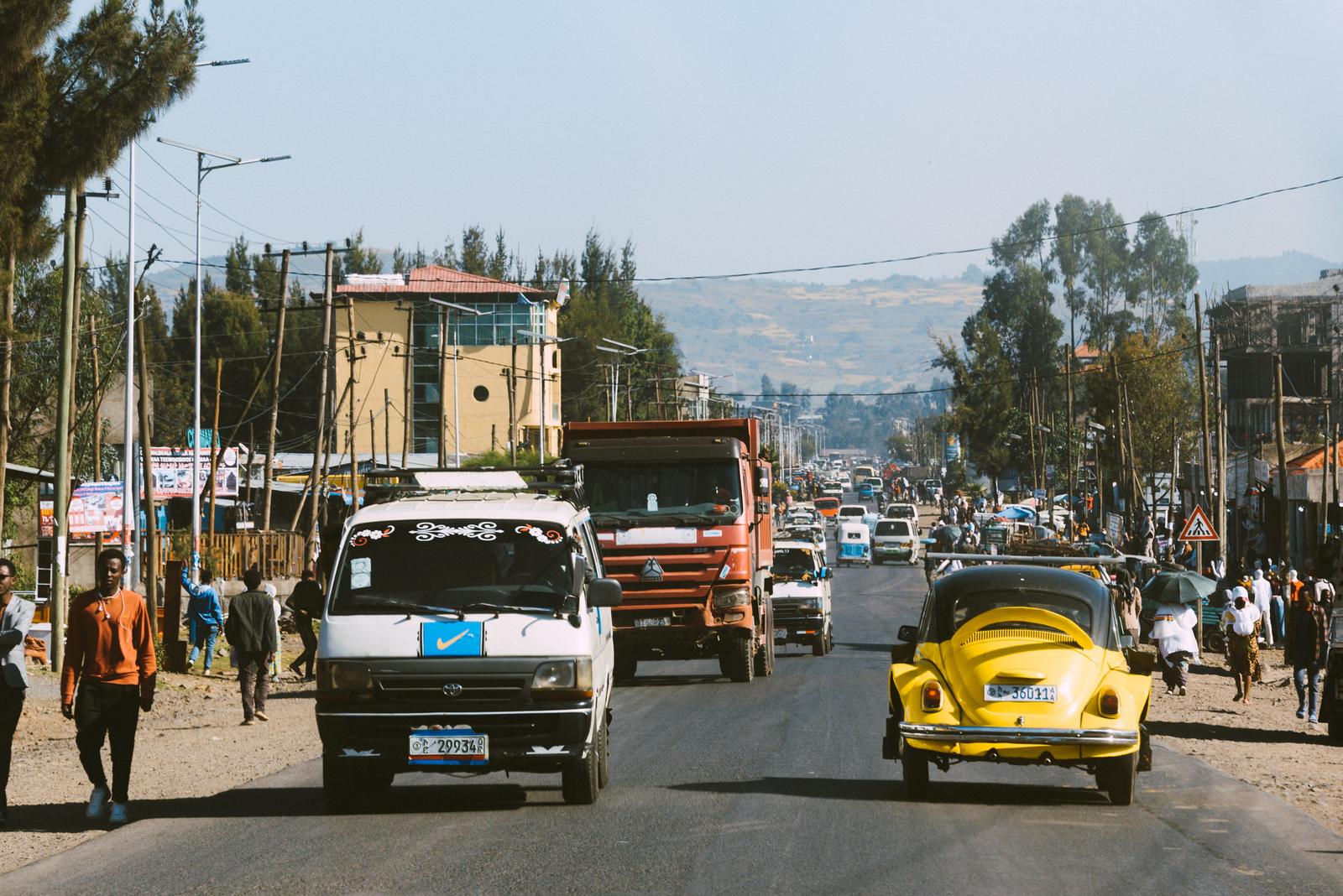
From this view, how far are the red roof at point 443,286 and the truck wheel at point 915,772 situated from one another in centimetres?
8713

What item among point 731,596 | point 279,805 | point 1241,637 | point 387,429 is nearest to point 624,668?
point 731,596

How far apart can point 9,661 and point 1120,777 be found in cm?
800

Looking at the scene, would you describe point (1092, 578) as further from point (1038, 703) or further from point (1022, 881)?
point (1022, 881)

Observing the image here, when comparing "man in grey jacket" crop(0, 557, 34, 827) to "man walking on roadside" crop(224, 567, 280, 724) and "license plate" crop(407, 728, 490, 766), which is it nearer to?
"license plate" crop(407, 728, 490, 766)

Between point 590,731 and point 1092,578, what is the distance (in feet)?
13.8

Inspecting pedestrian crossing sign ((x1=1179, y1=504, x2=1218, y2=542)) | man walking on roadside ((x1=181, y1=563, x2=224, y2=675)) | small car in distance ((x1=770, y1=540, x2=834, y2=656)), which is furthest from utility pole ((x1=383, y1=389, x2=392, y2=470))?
pedestrian crossing sign ((x1=1179, y1=504, x2=1218, y2=542))

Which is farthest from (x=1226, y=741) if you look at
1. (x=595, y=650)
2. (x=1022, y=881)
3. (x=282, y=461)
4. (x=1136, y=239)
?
(x=1136, y=239)

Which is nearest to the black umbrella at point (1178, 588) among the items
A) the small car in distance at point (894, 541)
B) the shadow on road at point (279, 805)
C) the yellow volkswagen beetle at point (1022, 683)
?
the yellow volkswagen beetle at point (1022, 683)

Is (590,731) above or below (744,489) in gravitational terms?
below

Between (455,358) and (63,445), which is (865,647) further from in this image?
(455,358)

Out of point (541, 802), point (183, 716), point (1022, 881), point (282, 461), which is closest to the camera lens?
point (1022, 881)

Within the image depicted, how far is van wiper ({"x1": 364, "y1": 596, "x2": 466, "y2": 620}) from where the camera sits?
12.5 metres

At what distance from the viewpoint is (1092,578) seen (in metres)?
13.9

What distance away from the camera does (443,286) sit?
104 m
